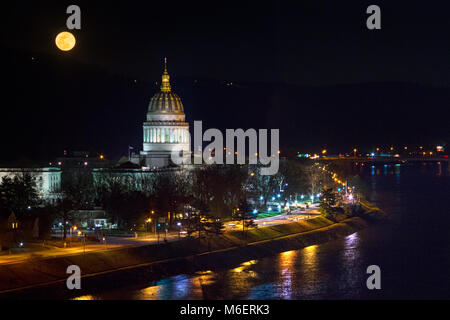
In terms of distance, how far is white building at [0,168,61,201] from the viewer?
6481 cm

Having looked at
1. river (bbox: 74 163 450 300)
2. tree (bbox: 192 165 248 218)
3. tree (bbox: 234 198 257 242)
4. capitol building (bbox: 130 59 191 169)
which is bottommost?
river (bbox: 74 163 450 300)

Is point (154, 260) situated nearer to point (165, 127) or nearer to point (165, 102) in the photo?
point (165, 127)

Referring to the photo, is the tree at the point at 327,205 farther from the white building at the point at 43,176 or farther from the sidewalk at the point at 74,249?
the white building at the point at 43,176

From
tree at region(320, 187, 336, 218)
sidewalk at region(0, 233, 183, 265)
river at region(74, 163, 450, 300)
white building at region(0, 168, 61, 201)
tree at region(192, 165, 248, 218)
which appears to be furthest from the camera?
white building at region(0, 168, 61, 201)

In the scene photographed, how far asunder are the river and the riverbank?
2.64ft

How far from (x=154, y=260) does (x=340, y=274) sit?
8.72 m

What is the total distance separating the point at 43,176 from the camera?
6719 cm

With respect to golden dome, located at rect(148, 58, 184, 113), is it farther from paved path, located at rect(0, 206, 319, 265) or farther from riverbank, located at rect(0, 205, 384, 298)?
paved path, located at rect(0, 206, 319, 265)

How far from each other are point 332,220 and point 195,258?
19267mm

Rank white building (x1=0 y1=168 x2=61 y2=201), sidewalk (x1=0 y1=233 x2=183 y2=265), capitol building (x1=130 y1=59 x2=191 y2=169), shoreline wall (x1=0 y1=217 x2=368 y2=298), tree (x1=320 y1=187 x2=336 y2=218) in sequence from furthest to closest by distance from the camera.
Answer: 1. capitol building (x1=130 y1=59 x2=191 y2=169)
2. white building (x1=0 y1=168 x2=61 y2=201)
3. tree (x1=320 y1=187 x2=336 y2=218)
4. sidewalk (x1=0 y1=233 x2=183 y2=265)
5. shoreline wall (x1=0 y1=217 x2=368 y2=298)

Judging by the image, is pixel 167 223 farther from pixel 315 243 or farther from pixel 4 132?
pixel 4 132

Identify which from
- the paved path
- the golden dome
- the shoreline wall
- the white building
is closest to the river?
the shoreline wall

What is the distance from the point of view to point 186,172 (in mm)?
76375
